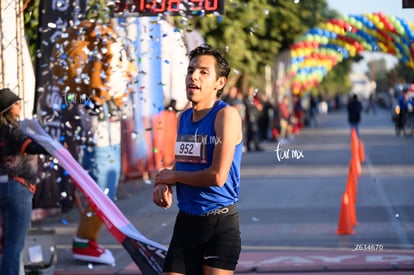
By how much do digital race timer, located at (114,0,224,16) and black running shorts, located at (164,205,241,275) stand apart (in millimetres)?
3904

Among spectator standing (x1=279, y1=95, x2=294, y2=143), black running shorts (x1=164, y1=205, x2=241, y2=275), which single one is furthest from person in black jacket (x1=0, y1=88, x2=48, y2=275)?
spectator standing (x1=279, y1=95, x2=294, y2=143)

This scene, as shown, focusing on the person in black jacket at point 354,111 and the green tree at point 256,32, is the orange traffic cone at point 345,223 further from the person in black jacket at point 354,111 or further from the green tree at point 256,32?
the person in black jacket at point 354,111

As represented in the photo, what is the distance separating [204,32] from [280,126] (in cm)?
1482

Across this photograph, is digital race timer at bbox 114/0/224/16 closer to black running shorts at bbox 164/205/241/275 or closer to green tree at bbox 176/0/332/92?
black running shorts at bbox 164/205/241/275

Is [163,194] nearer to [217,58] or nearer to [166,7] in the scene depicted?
[217,58]

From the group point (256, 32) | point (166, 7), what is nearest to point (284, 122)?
point (256, 32)

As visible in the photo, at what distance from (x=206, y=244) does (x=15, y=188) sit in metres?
2.72

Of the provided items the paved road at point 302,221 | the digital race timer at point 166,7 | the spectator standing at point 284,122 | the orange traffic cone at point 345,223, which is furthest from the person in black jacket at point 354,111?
the digital race timer at point 166,7

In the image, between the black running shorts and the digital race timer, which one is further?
the digital race timer

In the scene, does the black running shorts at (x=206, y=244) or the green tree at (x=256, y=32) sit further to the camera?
the green tree at (x=256, y=32)

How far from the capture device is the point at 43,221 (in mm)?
13805

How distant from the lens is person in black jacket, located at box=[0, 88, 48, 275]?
25.5ft

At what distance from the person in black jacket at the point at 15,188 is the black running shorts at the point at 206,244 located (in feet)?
8.48

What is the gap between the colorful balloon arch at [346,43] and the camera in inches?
480
